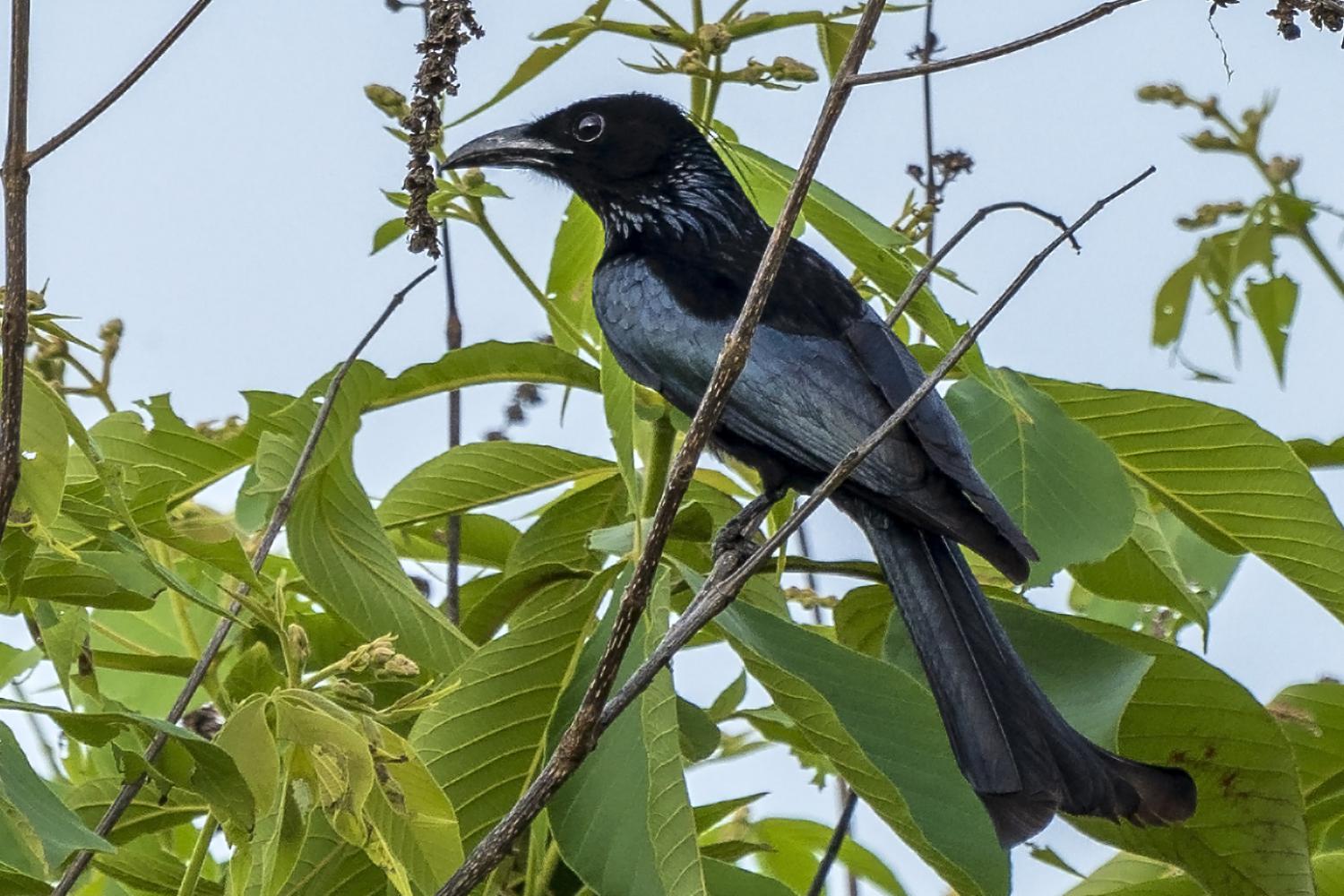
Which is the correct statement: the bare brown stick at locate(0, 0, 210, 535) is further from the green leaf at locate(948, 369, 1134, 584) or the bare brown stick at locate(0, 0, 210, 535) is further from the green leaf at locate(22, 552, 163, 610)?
the green leaf at locate(948, 369, 1134, 584)

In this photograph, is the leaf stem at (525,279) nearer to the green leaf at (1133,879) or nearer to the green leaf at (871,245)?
the green leaf at (871,245)

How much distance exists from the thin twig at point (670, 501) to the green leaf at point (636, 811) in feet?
0.77

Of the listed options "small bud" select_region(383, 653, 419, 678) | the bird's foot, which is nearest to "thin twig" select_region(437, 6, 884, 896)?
"small bud" select_region(383, 653, 419, 678)

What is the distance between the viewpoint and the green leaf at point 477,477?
3074mm

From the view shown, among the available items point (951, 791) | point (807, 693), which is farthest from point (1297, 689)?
point (807, 693)

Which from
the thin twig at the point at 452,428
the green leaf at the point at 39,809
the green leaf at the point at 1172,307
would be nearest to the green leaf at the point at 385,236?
the thin twig at the point at 452,428

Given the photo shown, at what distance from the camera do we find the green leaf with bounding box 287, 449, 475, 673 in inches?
104

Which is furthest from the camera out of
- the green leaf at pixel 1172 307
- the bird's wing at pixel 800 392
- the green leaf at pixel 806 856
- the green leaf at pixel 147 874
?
the green leaf at pixel 1172 307

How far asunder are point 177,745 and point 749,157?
134 centimetres

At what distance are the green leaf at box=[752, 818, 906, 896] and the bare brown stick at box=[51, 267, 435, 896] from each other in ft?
3.70

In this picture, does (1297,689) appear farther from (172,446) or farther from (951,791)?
(172,446)

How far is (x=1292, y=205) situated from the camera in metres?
3.12

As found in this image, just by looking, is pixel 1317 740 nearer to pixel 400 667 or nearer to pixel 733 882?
pixel 733 882

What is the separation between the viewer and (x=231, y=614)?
7.38ft
